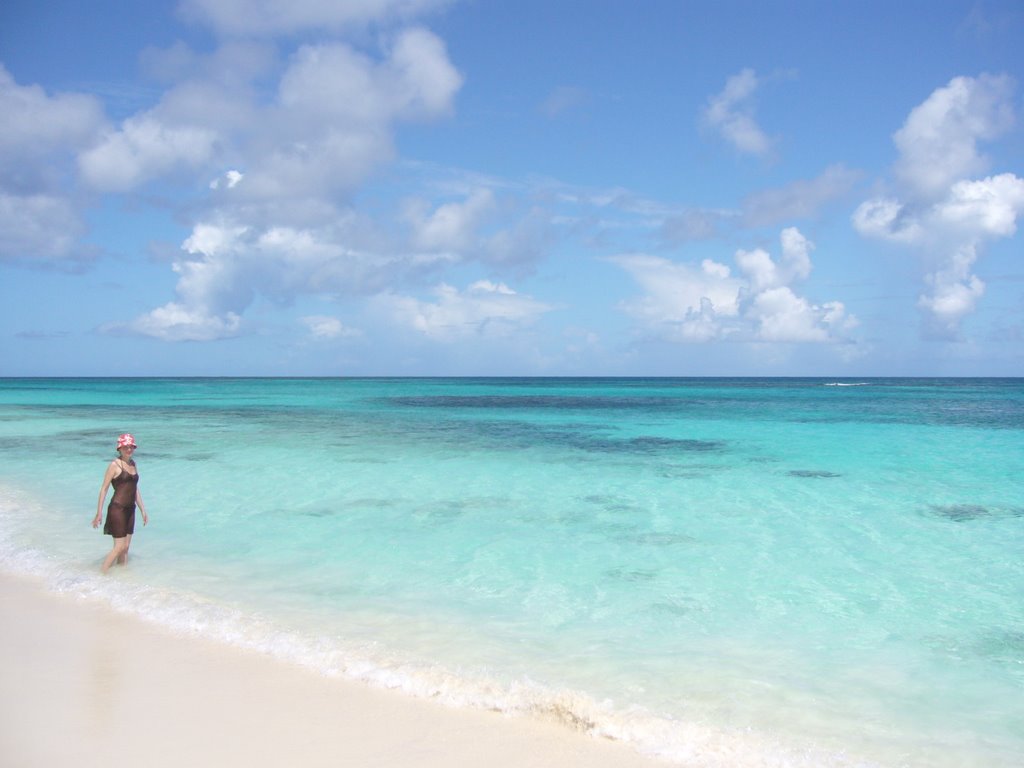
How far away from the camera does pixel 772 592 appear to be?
658cm

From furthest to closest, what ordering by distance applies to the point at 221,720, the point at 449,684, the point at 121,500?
the point at 121,500 < the point at 449,684 < the point at 221,720

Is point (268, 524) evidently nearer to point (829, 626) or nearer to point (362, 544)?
point (362, 544)

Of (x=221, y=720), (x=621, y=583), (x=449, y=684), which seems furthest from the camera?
(x=621, y=583)

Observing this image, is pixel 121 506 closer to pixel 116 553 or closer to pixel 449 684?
pixel 116 553

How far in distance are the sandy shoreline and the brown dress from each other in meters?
1.77

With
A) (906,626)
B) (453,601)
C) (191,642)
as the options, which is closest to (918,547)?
(906,626)

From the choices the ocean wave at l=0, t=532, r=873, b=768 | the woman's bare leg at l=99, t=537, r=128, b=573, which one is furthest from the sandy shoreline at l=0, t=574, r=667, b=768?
the woman's bare leg at l=99, t=537, r=128, b=573

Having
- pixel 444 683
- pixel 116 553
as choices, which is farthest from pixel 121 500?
pixel 444 683

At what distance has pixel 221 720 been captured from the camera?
388 centimetres

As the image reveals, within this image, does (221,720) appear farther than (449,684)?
No

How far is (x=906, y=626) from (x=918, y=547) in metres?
2.89

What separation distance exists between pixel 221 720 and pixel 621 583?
13.3ft

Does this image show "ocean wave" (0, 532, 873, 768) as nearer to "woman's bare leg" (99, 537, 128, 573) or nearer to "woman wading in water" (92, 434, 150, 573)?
"woman's bare leg" (99, 537, 128, 573)

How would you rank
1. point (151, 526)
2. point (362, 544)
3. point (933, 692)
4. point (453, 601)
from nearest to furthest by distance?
1. point (933, 692)
2. point (453, 601)
3. point (362, 544)
4. point (151, 526)
